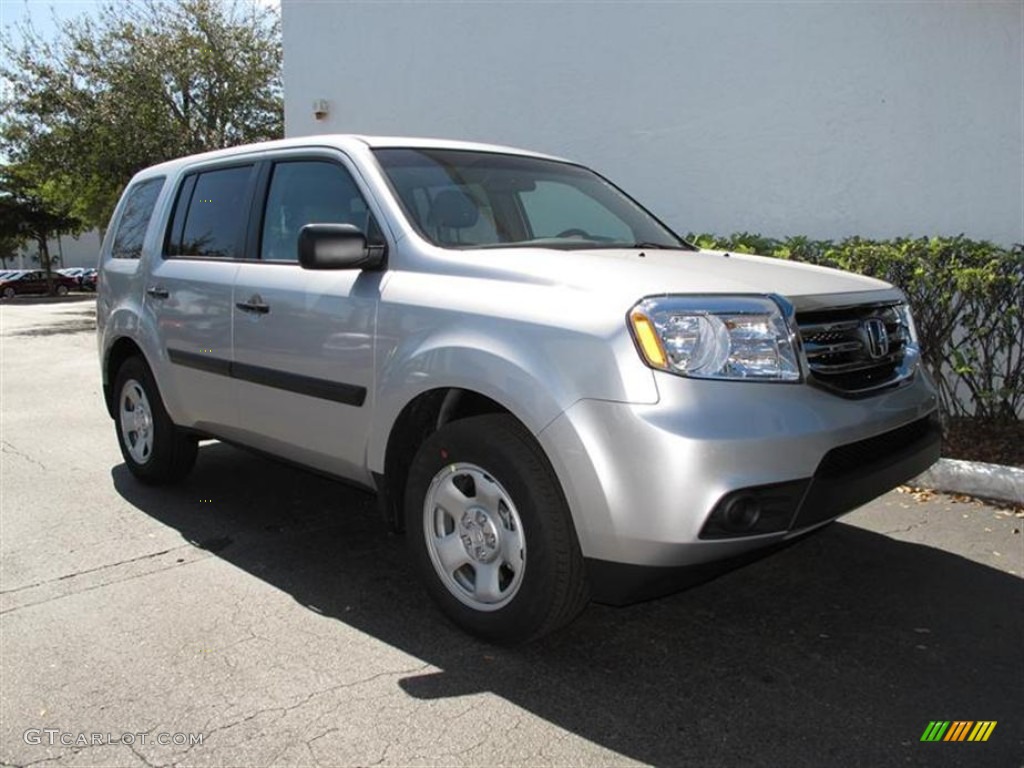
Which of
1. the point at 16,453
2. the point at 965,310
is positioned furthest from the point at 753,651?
the point at 16,453

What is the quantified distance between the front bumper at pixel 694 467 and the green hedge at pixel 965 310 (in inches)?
127

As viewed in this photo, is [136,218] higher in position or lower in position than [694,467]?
higher

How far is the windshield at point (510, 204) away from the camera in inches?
141

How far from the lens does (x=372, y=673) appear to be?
10.0ft

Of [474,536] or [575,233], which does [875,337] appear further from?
[474,536]

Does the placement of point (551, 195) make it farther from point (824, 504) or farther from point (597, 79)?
point (597, 79)

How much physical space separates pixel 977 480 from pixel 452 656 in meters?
3.46

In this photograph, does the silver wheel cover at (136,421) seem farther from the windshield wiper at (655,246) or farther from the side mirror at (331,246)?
the windshield wiper at (655,246)

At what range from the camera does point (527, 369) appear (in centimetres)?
282

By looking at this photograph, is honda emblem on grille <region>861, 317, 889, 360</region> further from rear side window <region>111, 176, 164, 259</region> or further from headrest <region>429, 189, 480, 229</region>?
rear side window <region>111, 176, 164, 259</region>

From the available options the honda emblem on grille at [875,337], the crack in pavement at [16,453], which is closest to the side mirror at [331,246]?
the honda emblem on grille at [875,337]

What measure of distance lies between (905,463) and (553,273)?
4.72 feet

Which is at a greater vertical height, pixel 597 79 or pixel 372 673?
pixel 597 79

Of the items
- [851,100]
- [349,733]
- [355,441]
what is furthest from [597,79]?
[349,733]
